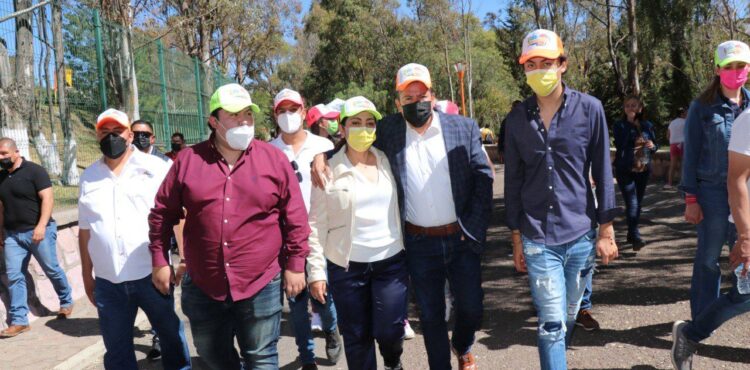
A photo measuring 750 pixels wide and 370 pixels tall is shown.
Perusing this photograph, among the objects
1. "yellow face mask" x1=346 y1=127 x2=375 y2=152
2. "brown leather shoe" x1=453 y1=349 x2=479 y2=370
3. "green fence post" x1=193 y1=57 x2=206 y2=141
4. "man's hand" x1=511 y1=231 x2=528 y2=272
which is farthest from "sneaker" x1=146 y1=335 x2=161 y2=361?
"green fence post" x1=193 y1=57 x2=206 y2=141

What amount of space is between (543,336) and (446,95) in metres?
45.4

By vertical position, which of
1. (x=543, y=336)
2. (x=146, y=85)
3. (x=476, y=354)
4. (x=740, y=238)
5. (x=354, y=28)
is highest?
(x=354, y=28)

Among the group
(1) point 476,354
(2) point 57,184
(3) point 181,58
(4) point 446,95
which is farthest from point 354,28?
(1) point 476,354

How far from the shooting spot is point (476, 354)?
15.3 feet

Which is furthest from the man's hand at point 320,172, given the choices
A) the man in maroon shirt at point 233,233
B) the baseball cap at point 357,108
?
the baseball cap at point 357,108

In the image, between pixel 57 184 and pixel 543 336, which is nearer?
pixel 543 336

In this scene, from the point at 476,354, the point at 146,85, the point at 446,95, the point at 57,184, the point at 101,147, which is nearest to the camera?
the point at 101,147

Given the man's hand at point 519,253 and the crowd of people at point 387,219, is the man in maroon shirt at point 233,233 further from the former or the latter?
the man's hand at point 519,253

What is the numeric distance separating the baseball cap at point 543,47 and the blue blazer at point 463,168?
53 centimetres

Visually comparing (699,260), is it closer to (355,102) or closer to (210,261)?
(355,102)

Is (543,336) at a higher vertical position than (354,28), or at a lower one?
lower

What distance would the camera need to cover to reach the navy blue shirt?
3.34 meters

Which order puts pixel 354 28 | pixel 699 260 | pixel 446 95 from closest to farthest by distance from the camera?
1. pixel 699 260
2. pixel 354 28
3. pixel 446 95

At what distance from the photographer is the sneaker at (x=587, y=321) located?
493 centimetres
